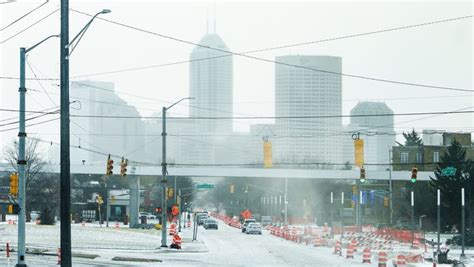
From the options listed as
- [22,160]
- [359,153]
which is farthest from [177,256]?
[22,160]

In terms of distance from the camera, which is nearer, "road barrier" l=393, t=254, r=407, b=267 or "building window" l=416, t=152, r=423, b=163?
"road barrier" l=393, t=254, r=407, b=267

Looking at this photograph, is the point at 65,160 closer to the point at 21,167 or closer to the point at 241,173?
the point at 21,167

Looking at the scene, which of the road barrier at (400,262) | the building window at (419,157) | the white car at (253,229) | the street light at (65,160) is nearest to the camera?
the street light at (65,160)

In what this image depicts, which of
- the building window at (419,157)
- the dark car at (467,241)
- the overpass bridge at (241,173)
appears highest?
the building window at (419,157)

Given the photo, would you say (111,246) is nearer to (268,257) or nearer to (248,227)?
(268,257)

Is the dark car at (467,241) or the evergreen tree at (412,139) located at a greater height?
the evergreen tree at (412,139)

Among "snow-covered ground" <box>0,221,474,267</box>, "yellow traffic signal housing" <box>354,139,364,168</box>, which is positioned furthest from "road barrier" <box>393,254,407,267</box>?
"yellow traffic signal housing" <box>354,139,364,168</box>

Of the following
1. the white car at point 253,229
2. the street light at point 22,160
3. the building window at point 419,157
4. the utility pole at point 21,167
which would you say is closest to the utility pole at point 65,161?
the street light at point 22,160

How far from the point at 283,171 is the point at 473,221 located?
4215 centimetres

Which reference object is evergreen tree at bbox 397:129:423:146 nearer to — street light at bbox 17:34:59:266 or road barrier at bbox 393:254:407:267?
road barrier at bbox 393:254:407:267

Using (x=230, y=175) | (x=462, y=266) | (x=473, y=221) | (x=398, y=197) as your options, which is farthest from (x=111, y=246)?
(x=398, y=197)

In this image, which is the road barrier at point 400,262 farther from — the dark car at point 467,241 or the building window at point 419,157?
the building window at point 419,157

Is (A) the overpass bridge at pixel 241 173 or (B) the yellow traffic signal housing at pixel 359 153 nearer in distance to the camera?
(B) the yellow traffic signal housing at pixel 359 153

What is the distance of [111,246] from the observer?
5603 centimetres
